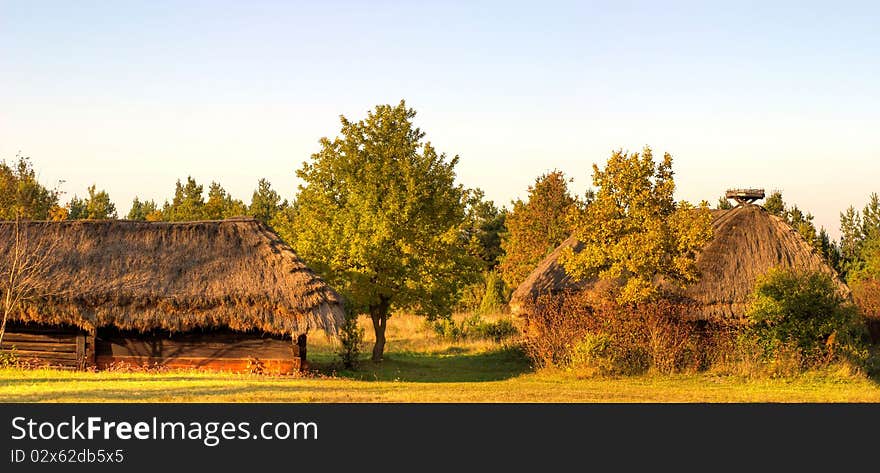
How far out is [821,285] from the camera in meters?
25.2

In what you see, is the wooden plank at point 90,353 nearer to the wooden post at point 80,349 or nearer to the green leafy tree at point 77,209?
the wooden post at point 80,349

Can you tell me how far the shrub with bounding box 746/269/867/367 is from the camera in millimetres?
24922

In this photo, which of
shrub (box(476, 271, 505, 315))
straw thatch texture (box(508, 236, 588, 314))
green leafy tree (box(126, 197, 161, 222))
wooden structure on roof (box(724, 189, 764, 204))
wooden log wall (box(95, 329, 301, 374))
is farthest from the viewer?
green leafy tree (box(126, 197, 161, 222))

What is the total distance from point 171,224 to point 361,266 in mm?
5543

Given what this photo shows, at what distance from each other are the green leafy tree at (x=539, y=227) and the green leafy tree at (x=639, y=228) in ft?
66.0

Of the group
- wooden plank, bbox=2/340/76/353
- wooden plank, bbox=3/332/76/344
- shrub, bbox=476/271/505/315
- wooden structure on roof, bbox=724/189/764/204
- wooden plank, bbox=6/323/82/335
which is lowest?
wooden plank, bbox=2/340/76/353

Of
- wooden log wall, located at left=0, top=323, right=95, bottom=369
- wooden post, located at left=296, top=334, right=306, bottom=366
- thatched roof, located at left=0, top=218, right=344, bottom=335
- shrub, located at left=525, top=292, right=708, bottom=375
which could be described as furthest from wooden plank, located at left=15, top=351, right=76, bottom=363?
shrub, located at left=525, top=292, right=708, bottom=375

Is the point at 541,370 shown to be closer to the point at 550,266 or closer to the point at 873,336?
the point at 550,266

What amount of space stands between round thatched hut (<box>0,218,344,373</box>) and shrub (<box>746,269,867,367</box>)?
10.9m

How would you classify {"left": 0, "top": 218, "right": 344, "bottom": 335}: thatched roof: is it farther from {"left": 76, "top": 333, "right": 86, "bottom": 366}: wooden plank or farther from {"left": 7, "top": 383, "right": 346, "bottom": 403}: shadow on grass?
{"left": 7, "top": 383, "right": 346, "bottom": 403}: shadow on grass

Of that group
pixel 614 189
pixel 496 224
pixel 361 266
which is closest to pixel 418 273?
pixel 361 266

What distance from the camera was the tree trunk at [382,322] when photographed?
29.8m

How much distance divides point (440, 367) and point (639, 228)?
7.73 metres
